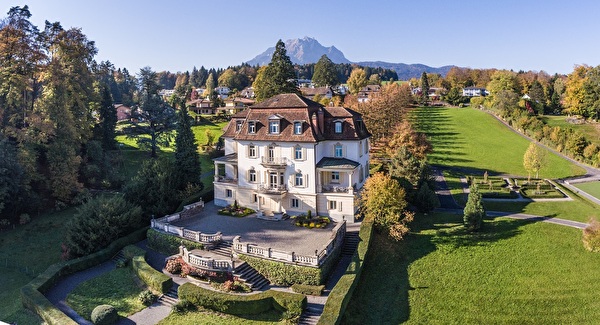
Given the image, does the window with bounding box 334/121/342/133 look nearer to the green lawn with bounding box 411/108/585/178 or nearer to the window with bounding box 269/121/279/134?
the window with bounding box 269/121/279/134

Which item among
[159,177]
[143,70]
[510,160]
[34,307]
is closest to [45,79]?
[143,70]

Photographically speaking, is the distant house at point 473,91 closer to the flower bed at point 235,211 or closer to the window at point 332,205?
the window at point 332,205

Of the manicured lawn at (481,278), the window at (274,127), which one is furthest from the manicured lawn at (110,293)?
the window at (274,127)

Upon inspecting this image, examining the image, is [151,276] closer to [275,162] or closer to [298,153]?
[275,162]

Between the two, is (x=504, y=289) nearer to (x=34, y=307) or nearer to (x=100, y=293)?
(x=100, y=293)

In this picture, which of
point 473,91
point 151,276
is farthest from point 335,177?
point 473,91

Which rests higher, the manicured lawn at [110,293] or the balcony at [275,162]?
the balcony at [275,162]

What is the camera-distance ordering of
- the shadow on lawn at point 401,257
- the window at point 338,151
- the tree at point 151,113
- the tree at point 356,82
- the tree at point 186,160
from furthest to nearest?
the tree at point 356,82 → the tree at point 151,113 → the tree at point 186,160 → the window at point 338,151 → the shadow on lawn at point 401,257
